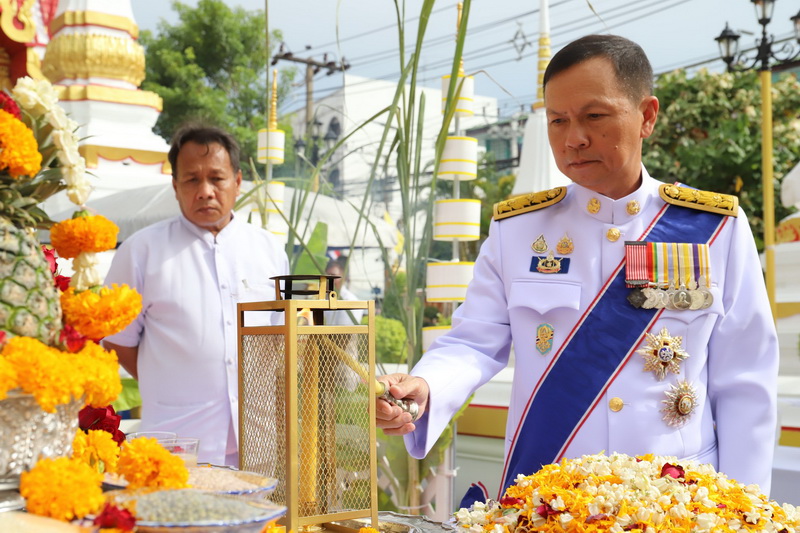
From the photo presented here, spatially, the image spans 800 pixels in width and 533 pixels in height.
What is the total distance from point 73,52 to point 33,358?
6.59m

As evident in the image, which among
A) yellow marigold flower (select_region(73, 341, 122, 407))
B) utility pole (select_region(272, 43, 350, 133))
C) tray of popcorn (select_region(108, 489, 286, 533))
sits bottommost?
tray of popcorn (select_region(108, 489, 286, 533))

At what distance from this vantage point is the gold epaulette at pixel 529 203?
1924 millimetres

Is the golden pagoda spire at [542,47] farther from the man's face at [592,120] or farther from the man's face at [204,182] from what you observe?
the man's face at [592,120]

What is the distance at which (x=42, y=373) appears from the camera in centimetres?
84

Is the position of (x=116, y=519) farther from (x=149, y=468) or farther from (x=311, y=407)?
(x=311, y=407)

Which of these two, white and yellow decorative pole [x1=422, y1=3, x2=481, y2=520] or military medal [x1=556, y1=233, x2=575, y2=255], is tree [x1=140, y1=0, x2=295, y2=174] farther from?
military medal [x1=556, y1=233, x2=575, y2=255]

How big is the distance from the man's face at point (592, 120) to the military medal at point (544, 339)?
0.30 metres

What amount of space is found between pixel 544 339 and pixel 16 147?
1.14m

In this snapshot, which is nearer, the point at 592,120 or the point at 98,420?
the point at 98,420

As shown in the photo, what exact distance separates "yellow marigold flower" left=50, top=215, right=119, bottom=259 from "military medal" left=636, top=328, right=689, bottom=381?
1084 mm

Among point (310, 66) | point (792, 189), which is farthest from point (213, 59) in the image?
point (792, 189)

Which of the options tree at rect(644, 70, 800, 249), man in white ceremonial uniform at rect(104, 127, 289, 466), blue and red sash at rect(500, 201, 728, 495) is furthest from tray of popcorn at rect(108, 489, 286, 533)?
tree at rect(644, 70, 800, 249)

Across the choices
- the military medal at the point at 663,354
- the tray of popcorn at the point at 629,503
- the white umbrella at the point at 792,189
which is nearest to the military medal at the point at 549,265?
the military medal at the point at 663,354

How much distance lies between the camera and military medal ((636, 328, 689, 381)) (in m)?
1.69
